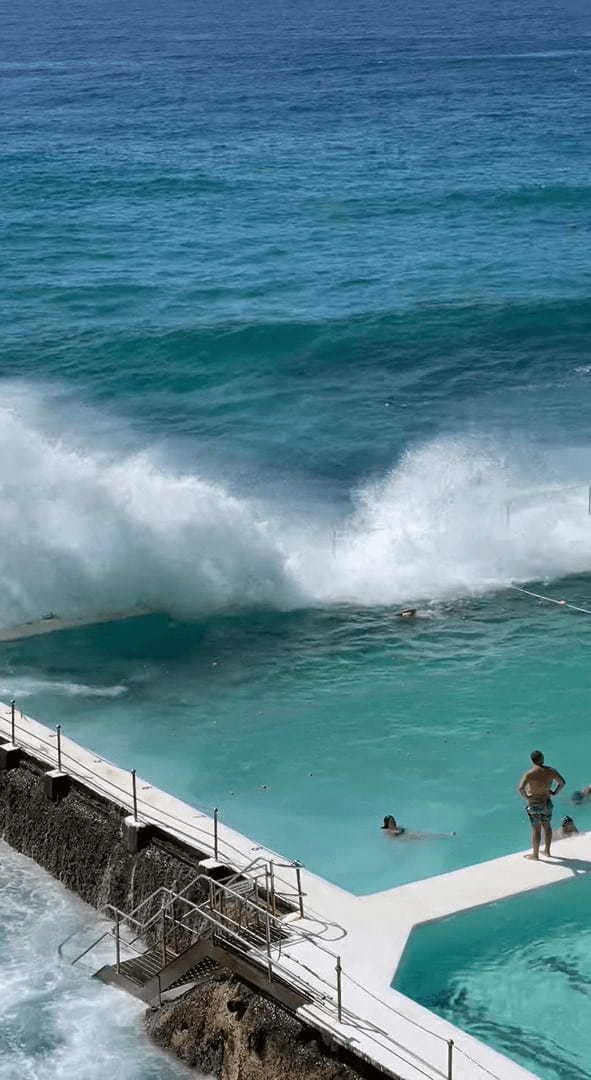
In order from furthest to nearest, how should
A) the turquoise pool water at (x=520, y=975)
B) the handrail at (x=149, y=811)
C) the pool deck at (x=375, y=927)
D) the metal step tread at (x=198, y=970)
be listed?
the handrail at (x=149, y=811) → the metal step tread at (x=198, y=970) → the turquoise pool water at (x=520, y=975) → the pool deck at (x=375, y=927)

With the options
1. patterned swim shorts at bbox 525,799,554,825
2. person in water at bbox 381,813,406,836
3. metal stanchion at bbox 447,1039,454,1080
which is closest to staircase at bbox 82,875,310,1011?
metal stanchion at bbox 447,1039,454,1080

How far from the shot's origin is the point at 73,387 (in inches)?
1485

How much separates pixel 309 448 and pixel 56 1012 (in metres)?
19.7

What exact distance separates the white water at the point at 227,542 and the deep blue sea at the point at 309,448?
6cm

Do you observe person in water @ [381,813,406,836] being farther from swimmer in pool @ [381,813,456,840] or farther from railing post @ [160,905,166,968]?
railing post @ [160,905,166,968]

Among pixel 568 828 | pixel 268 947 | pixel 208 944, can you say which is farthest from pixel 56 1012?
pixel 568 828

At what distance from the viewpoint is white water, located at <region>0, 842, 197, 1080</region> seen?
14.2 metres

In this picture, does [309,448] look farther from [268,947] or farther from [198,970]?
[268,947]

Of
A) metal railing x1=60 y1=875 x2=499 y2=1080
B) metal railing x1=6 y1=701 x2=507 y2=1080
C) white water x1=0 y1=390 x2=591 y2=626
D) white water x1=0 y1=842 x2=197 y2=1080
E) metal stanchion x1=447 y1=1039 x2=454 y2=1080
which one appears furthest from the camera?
white water x1=0 y1=390 x2=591 y2=626

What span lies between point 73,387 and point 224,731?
18480 mm

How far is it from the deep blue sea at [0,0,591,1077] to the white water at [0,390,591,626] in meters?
0.06

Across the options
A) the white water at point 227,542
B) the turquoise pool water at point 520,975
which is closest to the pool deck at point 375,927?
the turquoise pool water at point 520,975

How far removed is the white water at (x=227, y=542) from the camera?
2588 cm

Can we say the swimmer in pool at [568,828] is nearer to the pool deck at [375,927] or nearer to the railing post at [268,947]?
the pool deck at [375,927]
